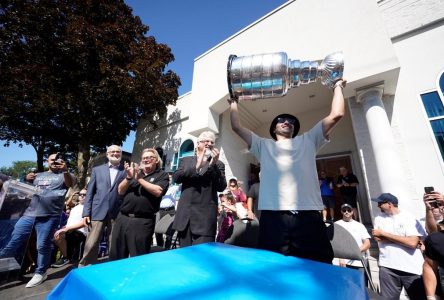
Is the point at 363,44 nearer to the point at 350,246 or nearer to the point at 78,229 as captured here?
the point at 350,246

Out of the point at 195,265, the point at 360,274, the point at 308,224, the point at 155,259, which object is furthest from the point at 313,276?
the point at 308,224

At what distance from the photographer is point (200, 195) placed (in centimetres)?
227

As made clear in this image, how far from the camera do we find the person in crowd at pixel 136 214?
225cm

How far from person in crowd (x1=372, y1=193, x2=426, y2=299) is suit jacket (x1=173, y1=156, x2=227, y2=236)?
7.95 feet

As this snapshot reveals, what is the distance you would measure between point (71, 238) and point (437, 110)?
334 inches

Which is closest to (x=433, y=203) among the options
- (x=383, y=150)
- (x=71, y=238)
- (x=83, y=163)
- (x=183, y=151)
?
(x=383, y=150)

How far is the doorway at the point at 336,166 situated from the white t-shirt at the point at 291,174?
249 inches

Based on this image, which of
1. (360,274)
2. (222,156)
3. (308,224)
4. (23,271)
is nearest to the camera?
(360,274)

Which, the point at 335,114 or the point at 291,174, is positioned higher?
the point at 335,114

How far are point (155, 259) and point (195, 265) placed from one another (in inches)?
8.0

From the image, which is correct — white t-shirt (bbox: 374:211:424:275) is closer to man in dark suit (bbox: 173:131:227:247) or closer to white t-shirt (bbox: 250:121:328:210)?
white t-shirt (bbox: 250:121:328:210)

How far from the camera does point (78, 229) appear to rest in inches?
171

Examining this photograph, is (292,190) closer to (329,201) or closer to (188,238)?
(188,238)

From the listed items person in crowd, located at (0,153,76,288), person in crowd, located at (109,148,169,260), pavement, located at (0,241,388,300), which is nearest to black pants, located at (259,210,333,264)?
person in crowd, located at (109,148,169,260)
